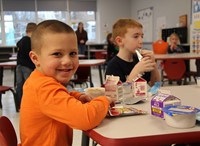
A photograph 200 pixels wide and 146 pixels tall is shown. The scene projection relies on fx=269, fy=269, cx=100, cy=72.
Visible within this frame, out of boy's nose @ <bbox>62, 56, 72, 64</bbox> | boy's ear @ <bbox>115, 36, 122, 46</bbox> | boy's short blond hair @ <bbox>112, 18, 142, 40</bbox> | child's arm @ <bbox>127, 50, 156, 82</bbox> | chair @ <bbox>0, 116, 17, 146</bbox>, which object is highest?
boy's short blond hair @ <bbox>112, 18, 142, 40</bbox>

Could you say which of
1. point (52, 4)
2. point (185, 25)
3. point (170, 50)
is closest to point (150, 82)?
point (170, 50)

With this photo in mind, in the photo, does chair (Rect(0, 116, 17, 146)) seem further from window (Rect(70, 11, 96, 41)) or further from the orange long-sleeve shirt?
window (Rect(70, 11, 96, 41))

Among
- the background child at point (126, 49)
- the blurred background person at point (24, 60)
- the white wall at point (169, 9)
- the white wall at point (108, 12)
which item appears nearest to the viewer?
the background child at point (126, 49)

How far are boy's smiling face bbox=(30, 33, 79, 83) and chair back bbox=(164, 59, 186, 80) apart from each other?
3.83m

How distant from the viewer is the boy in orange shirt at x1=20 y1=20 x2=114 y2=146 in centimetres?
92

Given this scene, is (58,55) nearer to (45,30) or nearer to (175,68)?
(45,30)

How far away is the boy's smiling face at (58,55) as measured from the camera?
3.39 ft

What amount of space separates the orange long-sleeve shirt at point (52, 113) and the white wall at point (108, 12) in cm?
991

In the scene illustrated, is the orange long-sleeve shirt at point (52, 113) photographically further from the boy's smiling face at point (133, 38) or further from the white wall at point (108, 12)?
the white wall at point (108, 12)

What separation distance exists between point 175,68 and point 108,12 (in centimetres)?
655

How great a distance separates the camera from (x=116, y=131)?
84cm

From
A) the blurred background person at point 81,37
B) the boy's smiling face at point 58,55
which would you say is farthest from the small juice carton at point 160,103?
the blurred background person at point 81,37

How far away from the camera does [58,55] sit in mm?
1044

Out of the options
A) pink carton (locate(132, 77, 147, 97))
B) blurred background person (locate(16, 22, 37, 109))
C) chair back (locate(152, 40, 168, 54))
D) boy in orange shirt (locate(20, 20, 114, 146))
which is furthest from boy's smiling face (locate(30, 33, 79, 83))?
chair back (locate(152, 40, 168, 54))
